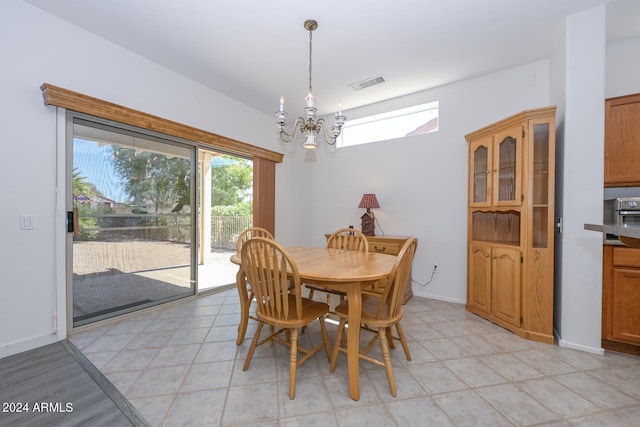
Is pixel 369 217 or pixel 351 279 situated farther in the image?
pixel 369 217

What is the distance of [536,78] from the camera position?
2770mm

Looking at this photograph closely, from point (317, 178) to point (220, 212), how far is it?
1710 millimetres

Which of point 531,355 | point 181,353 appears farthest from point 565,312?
point 181,353

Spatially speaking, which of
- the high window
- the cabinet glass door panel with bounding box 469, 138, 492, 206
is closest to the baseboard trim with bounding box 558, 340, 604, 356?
the cabinet glass door panel with bounding box 469, 138, 492, 206

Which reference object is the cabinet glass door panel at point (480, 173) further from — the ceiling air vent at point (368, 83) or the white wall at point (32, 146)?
the white wall at point (32, 146)

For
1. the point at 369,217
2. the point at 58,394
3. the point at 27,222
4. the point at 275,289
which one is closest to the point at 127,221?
the point at 27,222

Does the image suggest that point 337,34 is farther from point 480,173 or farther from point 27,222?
point 27,222

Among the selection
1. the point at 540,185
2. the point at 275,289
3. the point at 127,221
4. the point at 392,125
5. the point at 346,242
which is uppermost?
the point at 392,125

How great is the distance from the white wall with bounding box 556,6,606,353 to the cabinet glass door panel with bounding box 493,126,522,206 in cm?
31

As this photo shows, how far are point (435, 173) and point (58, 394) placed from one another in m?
3.96

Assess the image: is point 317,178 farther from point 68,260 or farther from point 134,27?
point 68,260

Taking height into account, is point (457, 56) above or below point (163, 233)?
above

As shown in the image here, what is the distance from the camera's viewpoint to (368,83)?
3.22 m

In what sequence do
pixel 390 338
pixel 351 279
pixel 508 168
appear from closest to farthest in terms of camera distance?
pixel 351 279, pixel 390 338, pixel 508 168
